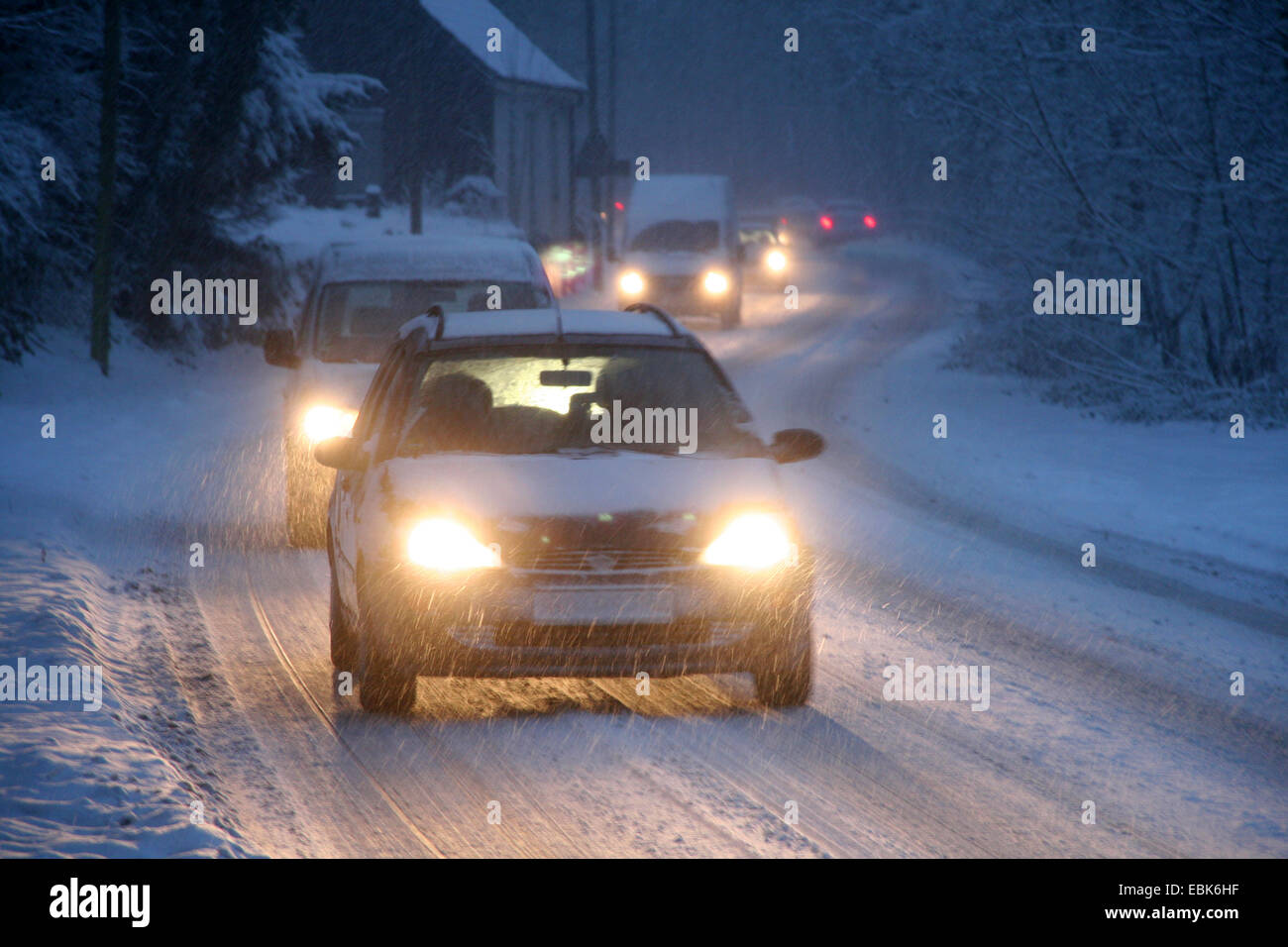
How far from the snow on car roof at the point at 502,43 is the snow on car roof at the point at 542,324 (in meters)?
44.4

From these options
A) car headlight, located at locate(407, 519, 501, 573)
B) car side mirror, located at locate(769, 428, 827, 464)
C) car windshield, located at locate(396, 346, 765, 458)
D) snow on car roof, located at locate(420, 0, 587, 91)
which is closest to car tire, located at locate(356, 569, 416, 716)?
car headlight, located at locate(407, 519, 501, 573)

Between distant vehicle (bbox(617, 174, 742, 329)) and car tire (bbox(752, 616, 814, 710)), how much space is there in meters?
24.0

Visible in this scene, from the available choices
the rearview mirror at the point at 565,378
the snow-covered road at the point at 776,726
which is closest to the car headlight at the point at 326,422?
the snow-covered road at the point at 776,726

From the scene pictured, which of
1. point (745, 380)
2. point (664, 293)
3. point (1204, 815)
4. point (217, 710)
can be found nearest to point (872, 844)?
point (1204, 815)

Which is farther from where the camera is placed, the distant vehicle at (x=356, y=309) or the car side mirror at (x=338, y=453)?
the distant vehicle at (x=356, y=309)

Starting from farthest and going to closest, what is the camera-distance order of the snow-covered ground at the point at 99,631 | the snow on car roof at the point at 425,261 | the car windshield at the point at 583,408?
the snow on car roof at the point at 425,261 → the car windshield at the point at 583,408 → the snow-covered ground at the point at 99,631

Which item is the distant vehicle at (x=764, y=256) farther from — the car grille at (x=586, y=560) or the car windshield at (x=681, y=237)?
the car grille at (x=586, y=560)

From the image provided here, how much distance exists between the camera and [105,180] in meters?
20.9

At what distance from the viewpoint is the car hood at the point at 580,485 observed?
643 centimetres

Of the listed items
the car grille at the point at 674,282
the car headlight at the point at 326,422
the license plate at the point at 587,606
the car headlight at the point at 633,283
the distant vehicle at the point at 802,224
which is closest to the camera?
the license plate at the point at 587,606

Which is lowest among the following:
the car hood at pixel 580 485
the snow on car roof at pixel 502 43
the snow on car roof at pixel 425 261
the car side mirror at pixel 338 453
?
the car hood at pixel 580 485

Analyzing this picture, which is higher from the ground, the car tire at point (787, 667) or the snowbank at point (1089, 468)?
the snowbank at point (1089, 468)

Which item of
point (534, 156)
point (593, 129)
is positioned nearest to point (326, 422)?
point (593, 129)

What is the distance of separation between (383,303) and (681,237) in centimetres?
1987
